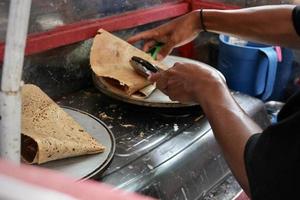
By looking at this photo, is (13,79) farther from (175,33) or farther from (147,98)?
(175,33)

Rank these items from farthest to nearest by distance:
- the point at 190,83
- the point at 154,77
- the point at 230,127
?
the point at 154,77, the point at 190,83, the point at 230,127

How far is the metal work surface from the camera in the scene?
2.79 feet

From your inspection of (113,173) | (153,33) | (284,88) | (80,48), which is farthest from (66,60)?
(284,88)

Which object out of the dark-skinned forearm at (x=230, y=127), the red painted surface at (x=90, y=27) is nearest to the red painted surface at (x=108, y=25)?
the red painted surface at (x=90, y=27)

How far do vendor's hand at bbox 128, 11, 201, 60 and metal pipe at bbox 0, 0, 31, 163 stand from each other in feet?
2.53

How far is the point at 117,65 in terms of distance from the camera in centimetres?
112

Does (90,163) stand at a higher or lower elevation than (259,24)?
lower

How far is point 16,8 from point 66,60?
732 millimetres

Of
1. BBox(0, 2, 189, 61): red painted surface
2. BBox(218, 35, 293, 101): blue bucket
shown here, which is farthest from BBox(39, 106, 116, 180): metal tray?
BBox(218, 35, 293, 101): blue bucket

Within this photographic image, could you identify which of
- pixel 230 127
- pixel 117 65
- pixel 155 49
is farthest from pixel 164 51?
pixel 230 127

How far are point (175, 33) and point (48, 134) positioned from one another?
1.87 feet

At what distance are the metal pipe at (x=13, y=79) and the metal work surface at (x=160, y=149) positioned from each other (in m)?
0.31

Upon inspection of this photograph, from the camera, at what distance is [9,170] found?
0.92 feet

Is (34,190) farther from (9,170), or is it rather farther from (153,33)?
(153,33)
